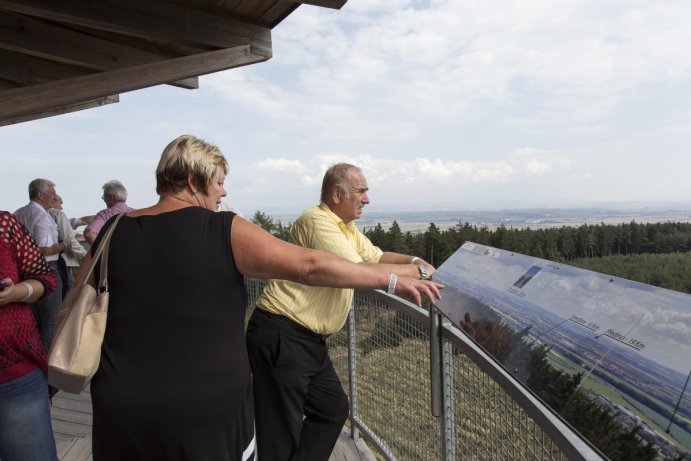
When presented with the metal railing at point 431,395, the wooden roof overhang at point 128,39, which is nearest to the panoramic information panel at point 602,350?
the metal railing at point 431,395

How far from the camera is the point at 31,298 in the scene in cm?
209

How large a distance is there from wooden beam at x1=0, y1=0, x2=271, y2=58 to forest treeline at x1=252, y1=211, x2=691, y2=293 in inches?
100

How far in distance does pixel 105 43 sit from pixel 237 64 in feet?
4.02

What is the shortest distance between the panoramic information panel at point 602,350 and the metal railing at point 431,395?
90 millimetres

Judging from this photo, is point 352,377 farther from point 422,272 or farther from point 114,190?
point 114,190

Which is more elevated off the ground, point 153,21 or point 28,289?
point 153,21

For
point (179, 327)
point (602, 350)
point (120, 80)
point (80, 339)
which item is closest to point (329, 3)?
point (120, 80)

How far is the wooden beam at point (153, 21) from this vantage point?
3.32 metres

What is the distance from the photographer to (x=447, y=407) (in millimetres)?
2109

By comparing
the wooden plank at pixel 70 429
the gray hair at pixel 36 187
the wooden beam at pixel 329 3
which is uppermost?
the wooden beam at pixel 329 3

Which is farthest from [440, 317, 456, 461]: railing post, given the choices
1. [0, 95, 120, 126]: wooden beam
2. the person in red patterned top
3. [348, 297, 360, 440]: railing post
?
A: [0, 95, 120, 126]: wooden beam

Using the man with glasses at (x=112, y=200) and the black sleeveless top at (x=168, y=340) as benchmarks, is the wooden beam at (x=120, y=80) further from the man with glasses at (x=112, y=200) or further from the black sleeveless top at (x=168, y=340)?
the black sleeveless top at (x=168, y=340)

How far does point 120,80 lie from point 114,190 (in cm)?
152

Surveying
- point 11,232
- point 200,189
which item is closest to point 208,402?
point 200,189
